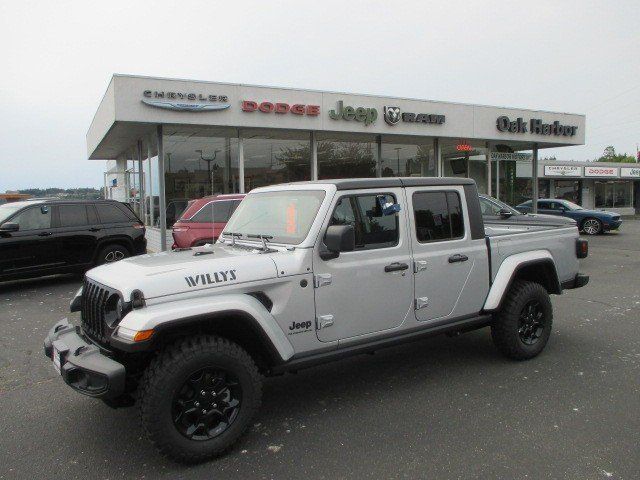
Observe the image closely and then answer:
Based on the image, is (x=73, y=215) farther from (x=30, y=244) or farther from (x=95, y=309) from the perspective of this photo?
(x=95, y=309)

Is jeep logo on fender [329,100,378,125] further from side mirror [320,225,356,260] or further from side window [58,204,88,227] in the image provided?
side mirror [320,225,356,260]

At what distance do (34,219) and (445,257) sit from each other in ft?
27.9

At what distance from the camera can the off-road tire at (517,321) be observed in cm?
495

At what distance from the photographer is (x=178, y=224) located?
10.7 metres

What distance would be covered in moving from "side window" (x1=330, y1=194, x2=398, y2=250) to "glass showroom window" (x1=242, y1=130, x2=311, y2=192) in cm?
1227

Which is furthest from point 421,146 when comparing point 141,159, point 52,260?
point 52,260

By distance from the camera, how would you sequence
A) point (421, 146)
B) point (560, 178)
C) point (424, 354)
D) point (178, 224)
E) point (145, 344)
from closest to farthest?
point (145, 344)
point (424, 354)
point (178, 224)
point (421, 146)
point (560, 178)

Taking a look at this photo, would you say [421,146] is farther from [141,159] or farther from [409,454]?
[409,454]

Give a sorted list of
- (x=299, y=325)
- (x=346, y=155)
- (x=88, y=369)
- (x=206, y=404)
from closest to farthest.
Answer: (x=88, y=369) < (x=206, y=404) < (x=299, y=325) < (x=346, y=155)

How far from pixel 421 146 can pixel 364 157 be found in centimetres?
278

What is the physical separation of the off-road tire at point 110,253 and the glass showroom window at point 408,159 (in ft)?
36.0

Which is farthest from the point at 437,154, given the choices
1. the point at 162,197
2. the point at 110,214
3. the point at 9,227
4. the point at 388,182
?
the point at 388,182

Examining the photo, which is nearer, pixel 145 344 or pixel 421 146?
pixel 145 344

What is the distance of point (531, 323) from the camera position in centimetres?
520
